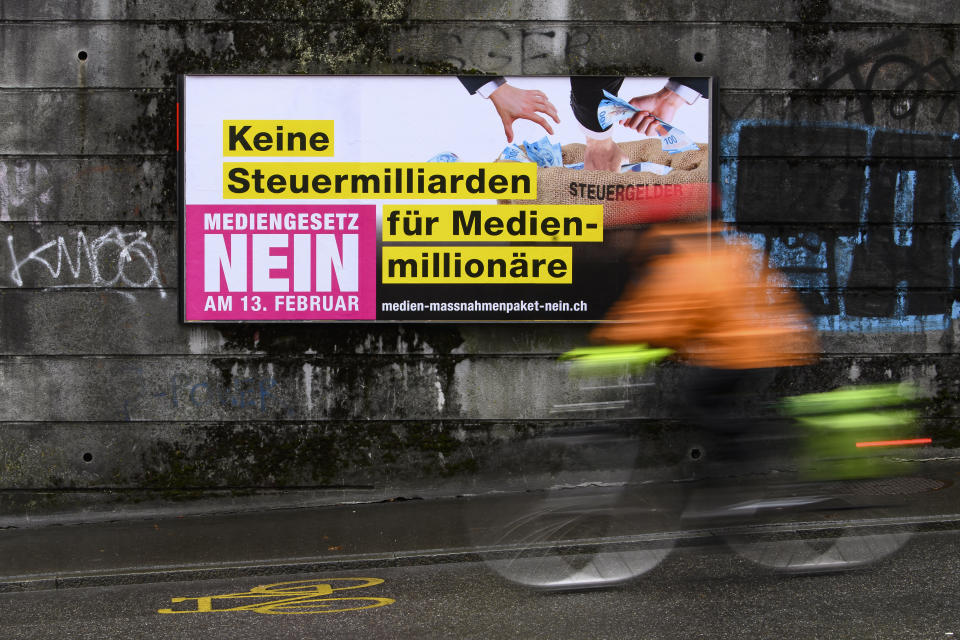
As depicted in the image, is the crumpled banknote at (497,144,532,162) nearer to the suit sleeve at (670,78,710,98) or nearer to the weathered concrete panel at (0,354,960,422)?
the suit sleeve at (670,78,710,98)

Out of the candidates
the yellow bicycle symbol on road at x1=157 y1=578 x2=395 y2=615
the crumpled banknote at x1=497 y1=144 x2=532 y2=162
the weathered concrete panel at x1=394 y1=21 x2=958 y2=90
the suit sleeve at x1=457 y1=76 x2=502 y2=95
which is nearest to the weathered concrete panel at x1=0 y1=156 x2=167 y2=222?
the weathered concrete panel at x1=394 y1=21 x2=958 y2=90

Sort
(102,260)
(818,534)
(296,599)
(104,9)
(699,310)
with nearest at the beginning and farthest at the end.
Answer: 1. (699,310)
2. (296,599)
3. (818,534)
4. (104,9)
5. (102,260)

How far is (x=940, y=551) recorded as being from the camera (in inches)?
185

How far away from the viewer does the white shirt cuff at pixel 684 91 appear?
21.9 ft

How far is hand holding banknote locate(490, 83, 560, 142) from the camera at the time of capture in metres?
6.68

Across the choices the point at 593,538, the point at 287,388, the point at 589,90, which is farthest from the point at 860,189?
the point at 287,388

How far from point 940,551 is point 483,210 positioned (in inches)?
146

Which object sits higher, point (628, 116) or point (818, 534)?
point (628, 116)

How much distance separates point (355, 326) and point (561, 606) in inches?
125

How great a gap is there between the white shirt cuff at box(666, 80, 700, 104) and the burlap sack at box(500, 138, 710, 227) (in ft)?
1.16

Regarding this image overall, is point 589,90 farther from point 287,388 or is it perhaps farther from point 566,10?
point 287,388

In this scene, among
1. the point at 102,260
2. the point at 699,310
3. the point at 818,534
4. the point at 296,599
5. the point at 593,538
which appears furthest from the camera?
the point at 102,260

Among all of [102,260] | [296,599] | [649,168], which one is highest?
[649,168]

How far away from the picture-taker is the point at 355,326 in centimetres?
675
